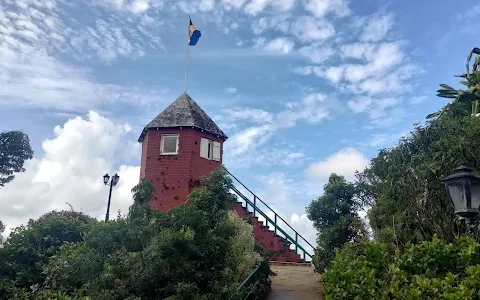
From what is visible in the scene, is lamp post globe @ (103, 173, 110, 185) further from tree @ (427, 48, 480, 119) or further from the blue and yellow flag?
tree @ (427, 48, 480, 119)

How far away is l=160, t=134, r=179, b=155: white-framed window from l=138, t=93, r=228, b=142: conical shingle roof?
498 millimetres

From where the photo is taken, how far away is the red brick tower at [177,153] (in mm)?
18172

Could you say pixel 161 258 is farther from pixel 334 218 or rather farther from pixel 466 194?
pixel 334 218

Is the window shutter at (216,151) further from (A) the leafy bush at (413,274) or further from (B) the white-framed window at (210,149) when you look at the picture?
(A) the leafy bush at (413,274)

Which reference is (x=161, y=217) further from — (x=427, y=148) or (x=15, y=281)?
(x=427, y=148)

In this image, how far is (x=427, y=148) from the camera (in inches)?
400

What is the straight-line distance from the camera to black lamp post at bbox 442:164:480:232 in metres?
5.90

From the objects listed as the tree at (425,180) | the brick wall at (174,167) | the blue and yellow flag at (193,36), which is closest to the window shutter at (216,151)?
the brick wall at (174,167)

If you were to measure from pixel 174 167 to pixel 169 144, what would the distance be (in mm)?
1148

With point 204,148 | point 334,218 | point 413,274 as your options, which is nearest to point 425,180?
point 413,274

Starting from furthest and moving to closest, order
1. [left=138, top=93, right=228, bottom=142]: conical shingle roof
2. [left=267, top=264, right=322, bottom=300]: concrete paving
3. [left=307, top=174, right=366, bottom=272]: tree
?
[left=138, top=93, right=228, bottom=142]: conical shingle roof, [left=307, top=174, right=366, bottom=272]: tree, [left=267, top=264, right=322, bottom=300]: concrete paving

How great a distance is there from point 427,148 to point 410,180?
4.19ft

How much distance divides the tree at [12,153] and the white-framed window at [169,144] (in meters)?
14.5

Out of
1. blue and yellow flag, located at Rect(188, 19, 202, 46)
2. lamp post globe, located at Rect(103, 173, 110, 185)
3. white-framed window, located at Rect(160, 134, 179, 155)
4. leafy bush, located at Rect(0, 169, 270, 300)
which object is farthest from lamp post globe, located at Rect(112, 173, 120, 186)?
blue and yellow flag, located at Rect(188, 19, 202, 46)
